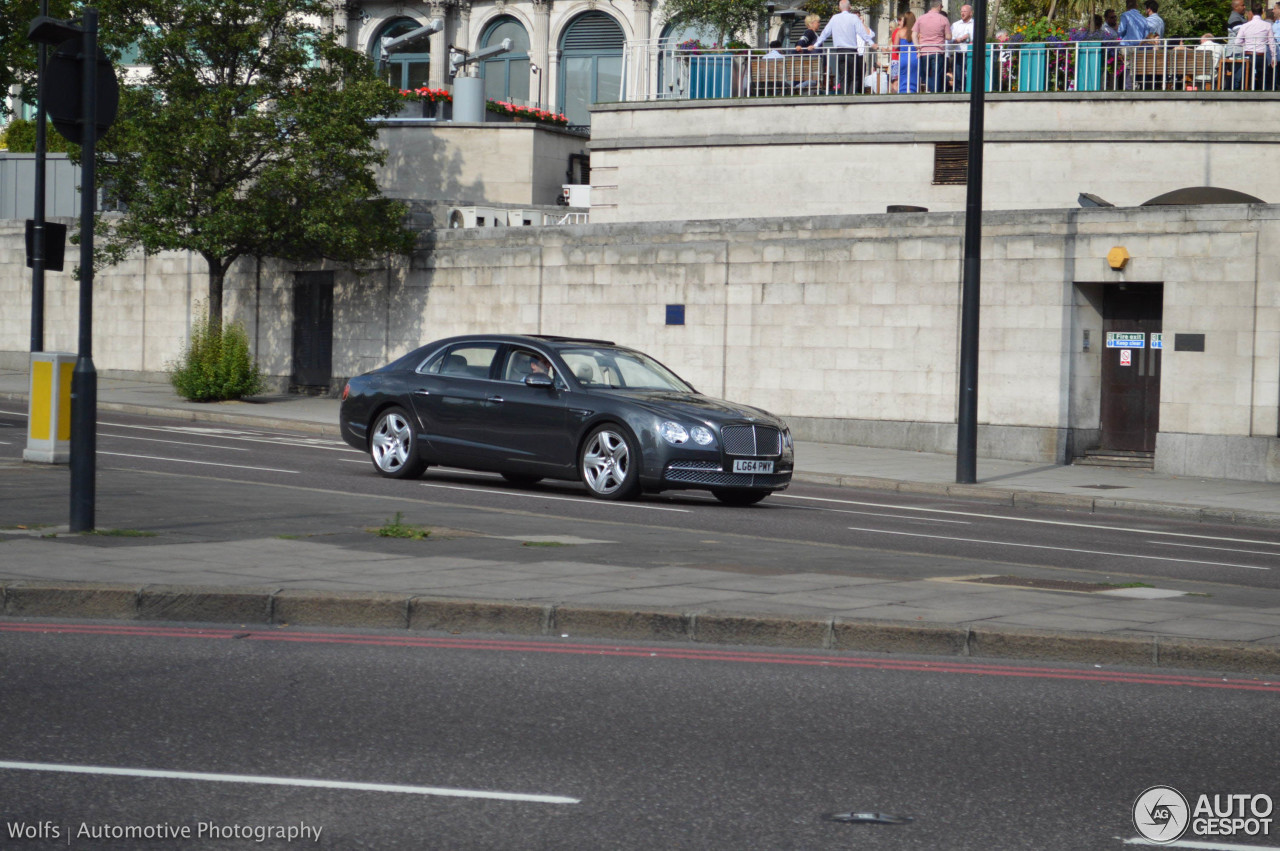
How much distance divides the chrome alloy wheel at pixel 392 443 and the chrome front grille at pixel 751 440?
361cm

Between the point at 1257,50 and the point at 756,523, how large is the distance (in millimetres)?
19668

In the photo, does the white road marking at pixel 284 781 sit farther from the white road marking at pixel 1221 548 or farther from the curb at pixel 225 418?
the curb at pixel 225 418

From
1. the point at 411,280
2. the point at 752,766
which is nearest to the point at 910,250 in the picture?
the point at 411,280

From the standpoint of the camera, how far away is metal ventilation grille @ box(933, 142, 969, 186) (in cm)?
2972

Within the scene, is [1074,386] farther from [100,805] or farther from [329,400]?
[100,805]

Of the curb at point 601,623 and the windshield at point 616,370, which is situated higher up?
the windshield at point 616,370

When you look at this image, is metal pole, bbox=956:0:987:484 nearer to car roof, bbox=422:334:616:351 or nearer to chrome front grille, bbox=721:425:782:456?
chrome front grille, bbox=721:425:782:456

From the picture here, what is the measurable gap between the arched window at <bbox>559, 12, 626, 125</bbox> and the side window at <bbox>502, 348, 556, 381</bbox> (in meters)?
41.6

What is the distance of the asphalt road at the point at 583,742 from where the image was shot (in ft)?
15.9

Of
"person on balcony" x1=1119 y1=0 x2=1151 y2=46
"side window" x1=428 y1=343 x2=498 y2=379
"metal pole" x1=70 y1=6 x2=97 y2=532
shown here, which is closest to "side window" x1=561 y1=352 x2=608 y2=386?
"side window" x1=428 y1=343 x2=498 y2=379

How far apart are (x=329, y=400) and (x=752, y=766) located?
83.0ft

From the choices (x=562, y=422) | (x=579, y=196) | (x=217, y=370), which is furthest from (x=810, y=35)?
(x=562, y=422)

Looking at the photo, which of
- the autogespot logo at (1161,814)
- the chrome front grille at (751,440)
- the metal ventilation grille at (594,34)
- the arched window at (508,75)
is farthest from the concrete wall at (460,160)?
the autogespot logo at (1161,814)

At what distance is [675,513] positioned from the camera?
14.2 m
